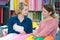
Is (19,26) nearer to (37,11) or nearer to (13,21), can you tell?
(13,21)

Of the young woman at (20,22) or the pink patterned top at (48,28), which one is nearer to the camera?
the pink patterned top at (48,28)

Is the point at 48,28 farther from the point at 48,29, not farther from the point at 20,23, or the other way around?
the point at 20,23

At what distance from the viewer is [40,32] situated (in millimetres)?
2596

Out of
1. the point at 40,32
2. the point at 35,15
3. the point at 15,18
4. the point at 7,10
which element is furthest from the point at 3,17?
the point at 40,32

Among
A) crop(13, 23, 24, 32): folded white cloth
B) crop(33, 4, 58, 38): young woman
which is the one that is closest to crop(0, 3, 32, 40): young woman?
crop(13, 23, 24, 32): folded white cloth

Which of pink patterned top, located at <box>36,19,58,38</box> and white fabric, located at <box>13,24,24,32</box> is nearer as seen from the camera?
pink patterned top, located at <box>36,19,58,38</box>

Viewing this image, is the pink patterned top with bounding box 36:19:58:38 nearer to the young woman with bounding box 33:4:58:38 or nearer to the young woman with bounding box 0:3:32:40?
the young woman with bounding box 33:4:58:38

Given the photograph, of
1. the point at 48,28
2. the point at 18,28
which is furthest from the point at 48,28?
the point at 18,28

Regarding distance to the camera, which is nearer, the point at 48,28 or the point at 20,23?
the point at 48,28

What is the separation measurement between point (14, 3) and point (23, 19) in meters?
0.87

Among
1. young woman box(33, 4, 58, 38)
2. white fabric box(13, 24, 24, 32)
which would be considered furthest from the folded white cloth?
young woman box(33, 4, 58, 38)

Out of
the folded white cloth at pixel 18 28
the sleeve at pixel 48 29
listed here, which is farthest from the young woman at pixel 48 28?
the folded white cloth at pixel 18 28

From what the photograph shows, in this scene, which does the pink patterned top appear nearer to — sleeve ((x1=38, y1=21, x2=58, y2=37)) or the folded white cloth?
sleeve ((x1=38, y1=21, x2=58, y2=37))

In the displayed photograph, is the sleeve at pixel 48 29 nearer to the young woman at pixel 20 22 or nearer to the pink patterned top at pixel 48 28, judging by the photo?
the pink patterned top at pixel 48 28
